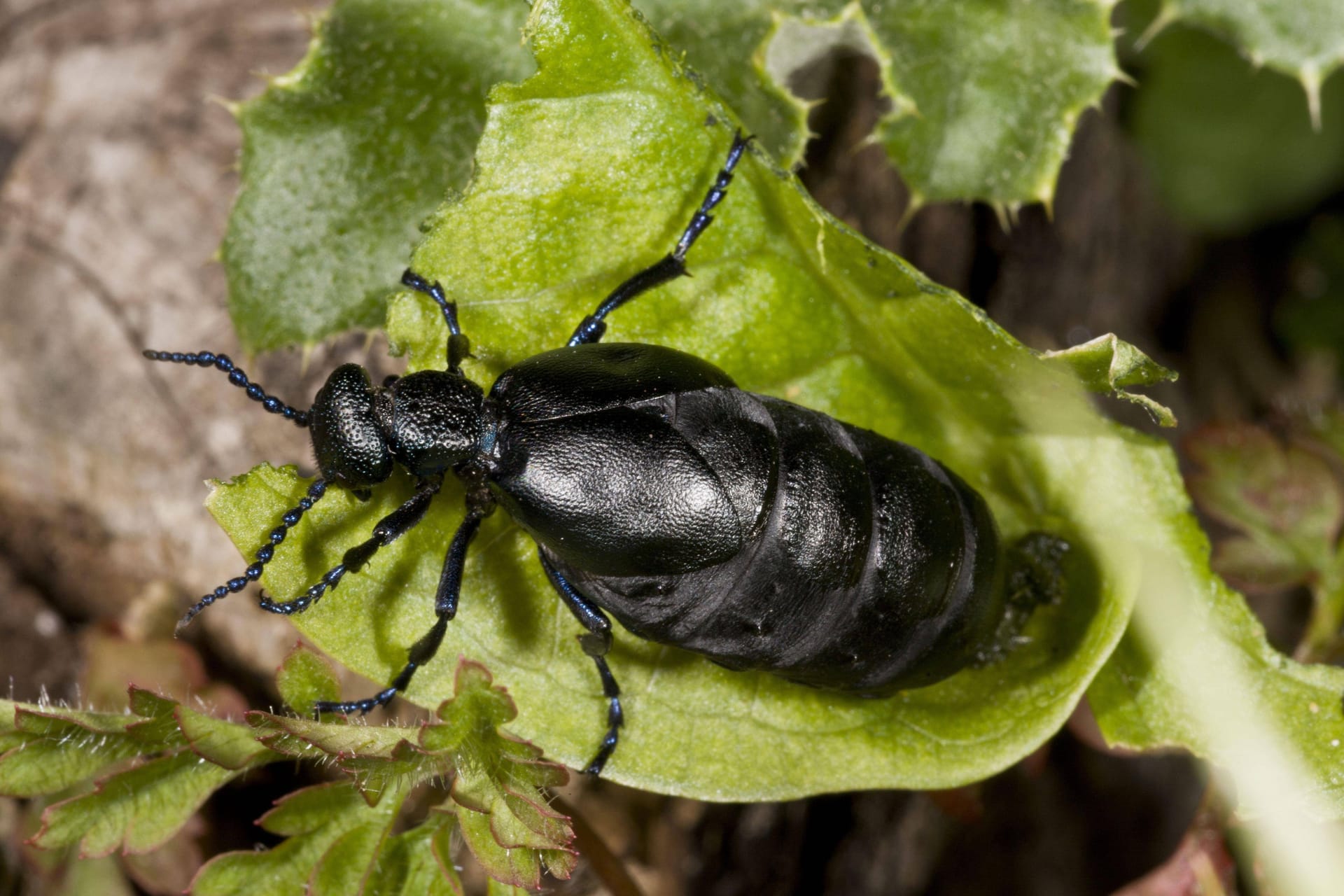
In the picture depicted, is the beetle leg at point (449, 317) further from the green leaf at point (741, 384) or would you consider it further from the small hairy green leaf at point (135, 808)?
the small hairy green leaf at point (135, 808)

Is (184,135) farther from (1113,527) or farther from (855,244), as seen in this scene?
(1113,527)

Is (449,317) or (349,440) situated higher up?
(449,317)

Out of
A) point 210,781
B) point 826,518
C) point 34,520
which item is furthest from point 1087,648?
point 34,520

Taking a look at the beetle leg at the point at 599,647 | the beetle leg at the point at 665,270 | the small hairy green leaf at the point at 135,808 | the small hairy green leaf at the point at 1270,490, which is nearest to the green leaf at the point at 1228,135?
the small hairy green leaf at the point at 1270,490

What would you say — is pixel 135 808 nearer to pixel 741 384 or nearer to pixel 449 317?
pixel 449 317

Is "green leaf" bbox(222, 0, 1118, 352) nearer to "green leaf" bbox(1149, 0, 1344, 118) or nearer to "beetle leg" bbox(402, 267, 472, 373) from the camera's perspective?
"green leaf" bbox(1149, 0, 1344, 118)

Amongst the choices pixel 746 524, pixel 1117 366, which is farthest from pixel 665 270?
pixel 1117 366

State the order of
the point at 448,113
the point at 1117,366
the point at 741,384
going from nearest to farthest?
the point at 1117,366 → the point at 741,384 → the point at 448,113
